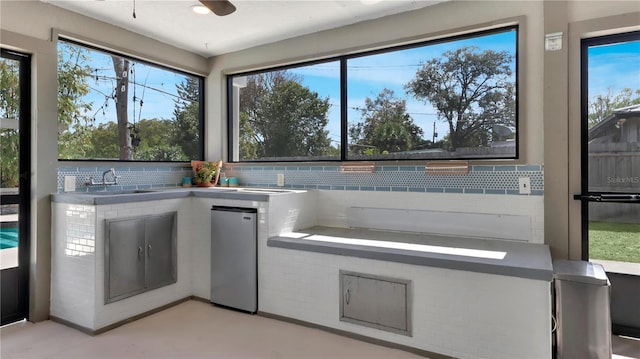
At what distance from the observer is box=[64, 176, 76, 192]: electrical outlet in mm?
3109

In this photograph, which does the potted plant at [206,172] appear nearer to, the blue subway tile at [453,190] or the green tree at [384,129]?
the green tree at [384,129]

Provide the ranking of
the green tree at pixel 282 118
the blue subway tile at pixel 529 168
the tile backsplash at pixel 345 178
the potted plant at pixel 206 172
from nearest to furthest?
the blue subway tile at pixel 529 168
the tile backsplash at pixel 345 178
the green tree at pixel 282 118
the potted plant at pixel 206 172

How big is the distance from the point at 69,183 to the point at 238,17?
2013 millimetres

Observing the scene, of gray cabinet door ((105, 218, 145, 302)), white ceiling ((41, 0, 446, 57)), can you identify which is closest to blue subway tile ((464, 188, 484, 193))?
white ceiling ((41, 0, 446, 57))

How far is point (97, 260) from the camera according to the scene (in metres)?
2.74

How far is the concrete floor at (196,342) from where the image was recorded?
2418mm

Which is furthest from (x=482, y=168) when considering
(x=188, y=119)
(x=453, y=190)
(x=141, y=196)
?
(x=188, y=119)

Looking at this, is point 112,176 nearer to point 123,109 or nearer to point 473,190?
point 123,109

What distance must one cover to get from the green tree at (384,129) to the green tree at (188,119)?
1953 millimetres

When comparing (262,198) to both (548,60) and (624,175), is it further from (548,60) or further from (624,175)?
(624,175)

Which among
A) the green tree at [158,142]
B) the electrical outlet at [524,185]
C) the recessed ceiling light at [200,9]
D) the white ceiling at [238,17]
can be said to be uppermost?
the white ceiling at [238,17]

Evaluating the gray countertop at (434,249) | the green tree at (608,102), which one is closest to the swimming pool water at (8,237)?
the gray countertop at (434,249)

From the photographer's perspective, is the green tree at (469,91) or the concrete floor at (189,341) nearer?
the concrete floor at (189,341)

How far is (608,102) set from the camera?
2.62m
